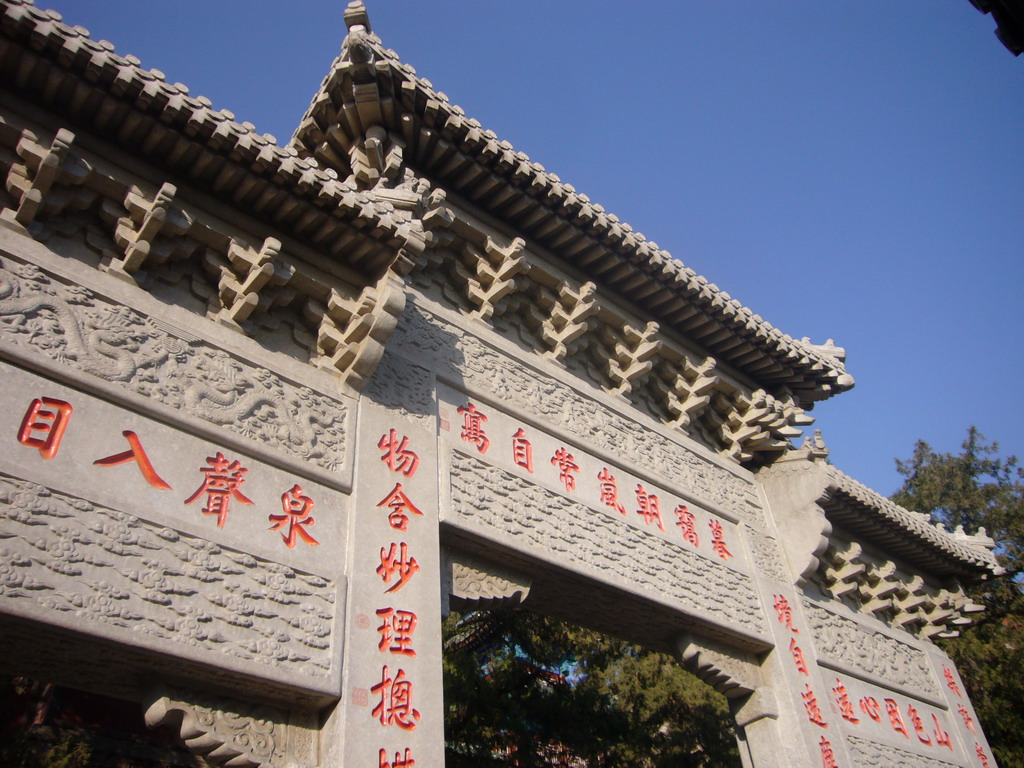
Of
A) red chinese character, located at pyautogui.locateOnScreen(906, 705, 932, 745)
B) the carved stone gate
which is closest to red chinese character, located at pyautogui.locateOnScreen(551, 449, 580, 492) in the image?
the carved stone gate

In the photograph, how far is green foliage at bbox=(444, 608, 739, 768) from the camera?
9.04 meters

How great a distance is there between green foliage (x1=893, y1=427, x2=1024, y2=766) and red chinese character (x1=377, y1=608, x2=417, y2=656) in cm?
762

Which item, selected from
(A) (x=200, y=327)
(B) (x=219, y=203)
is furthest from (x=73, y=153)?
(A) (x=200, y=327)

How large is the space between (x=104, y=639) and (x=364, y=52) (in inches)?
145

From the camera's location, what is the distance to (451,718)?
890 cm

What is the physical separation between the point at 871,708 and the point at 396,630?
15.3 feet

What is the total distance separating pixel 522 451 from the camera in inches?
217

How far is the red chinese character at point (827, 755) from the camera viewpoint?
5825 mm

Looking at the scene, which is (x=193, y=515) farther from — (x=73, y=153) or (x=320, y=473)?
(x=73, y=153)

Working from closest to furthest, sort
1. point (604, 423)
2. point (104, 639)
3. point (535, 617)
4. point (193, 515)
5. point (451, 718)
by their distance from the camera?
point (104, 639)
point (193, 515)
point (604, 423)
point (451, 718)
point (535, 617)

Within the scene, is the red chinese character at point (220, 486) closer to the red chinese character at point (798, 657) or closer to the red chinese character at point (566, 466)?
the red chinese character at point (566, 466)

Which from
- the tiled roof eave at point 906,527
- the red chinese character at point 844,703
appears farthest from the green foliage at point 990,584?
the red chinese character at point 844,703

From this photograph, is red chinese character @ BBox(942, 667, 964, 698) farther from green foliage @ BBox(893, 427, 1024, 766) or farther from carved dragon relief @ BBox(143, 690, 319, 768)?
carved dragon relief @ BBox(143, 690, 319, 768)

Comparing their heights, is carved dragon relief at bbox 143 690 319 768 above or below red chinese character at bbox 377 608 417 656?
below
